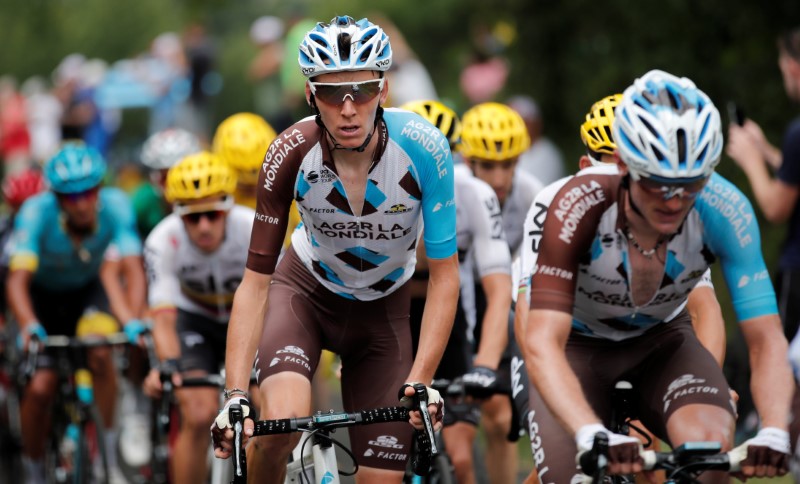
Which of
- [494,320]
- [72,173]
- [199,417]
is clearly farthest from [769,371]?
[72,173]

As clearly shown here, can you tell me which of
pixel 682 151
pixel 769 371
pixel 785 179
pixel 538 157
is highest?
pixel 538 157

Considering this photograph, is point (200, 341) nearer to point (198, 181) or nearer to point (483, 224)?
point (198, 181)

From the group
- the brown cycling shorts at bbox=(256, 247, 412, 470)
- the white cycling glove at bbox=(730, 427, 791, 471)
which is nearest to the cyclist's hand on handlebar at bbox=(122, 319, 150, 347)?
the brown cycling shorts at bbox=(256, 247, 412, 470)

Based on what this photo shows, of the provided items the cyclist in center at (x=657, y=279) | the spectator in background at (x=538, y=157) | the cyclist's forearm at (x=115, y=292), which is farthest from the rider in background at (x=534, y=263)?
the spectator in background at (x=538, y=157)

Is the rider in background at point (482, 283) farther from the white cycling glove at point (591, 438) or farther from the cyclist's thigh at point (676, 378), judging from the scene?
the white cycling glove at point (591, 438)

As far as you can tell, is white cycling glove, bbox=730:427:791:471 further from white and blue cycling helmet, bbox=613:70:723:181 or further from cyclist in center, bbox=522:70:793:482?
white and blue cycling helmet, bbox=613:70:723:181

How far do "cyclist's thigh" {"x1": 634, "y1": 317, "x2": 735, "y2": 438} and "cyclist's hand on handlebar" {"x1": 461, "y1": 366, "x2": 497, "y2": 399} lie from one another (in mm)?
1137

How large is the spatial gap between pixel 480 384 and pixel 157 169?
5712mm

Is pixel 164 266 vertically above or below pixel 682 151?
above

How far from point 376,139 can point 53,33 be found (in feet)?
108

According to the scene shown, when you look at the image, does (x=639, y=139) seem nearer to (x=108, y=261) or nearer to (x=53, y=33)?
(x=108, y=261)

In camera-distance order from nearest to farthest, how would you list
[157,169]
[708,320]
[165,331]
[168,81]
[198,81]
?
[708,320], [165,331], [157,169], [198,81], [168,81]

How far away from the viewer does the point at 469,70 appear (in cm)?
1647

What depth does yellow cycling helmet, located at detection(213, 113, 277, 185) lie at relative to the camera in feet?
35.8
